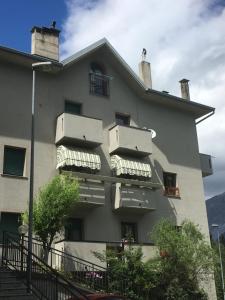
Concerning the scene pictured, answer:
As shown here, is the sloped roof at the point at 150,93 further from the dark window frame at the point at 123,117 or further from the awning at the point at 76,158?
the awning at the point at 76,158

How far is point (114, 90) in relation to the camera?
2769cm

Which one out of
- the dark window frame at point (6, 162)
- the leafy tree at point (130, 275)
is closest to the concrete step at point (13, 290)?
the leafy tree at point (130, 275)

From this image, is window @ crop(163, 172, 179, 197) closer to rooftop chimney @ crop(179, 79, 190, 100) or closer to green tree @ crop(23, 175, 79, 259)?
rooftop chimney @ crop(179, 79, 190, 100)

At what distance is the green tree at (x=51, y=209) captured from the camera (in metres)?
20.0

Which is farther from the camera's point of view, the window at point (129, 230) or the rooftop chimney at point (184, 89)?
the rooftop chimney at point (184, 89)

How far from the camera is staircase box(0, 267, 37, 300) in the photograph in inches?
602

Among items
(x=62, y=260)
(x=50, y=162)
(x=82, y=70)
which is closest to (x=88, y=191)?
(x=50, y=162)

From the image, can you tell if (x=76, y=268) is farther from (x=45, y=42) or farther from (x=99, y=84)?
(x=45, y=42)

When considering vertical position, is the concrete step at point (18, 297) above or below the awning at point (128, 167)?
below

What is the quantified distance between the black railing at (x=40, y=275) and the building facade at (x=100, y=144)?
2.32 m

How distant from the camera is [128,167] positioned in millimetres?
25094

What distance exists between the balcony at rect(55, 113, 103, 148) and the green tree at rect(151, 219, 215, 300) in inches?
216

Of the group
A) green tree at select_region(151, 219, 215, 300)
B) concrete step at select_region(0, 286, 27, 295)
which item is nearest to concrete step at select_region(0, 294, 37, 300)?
concrete step at select_region(0, 286, 27, 295)

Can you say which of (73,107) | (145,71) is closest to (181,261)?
(73,107)
